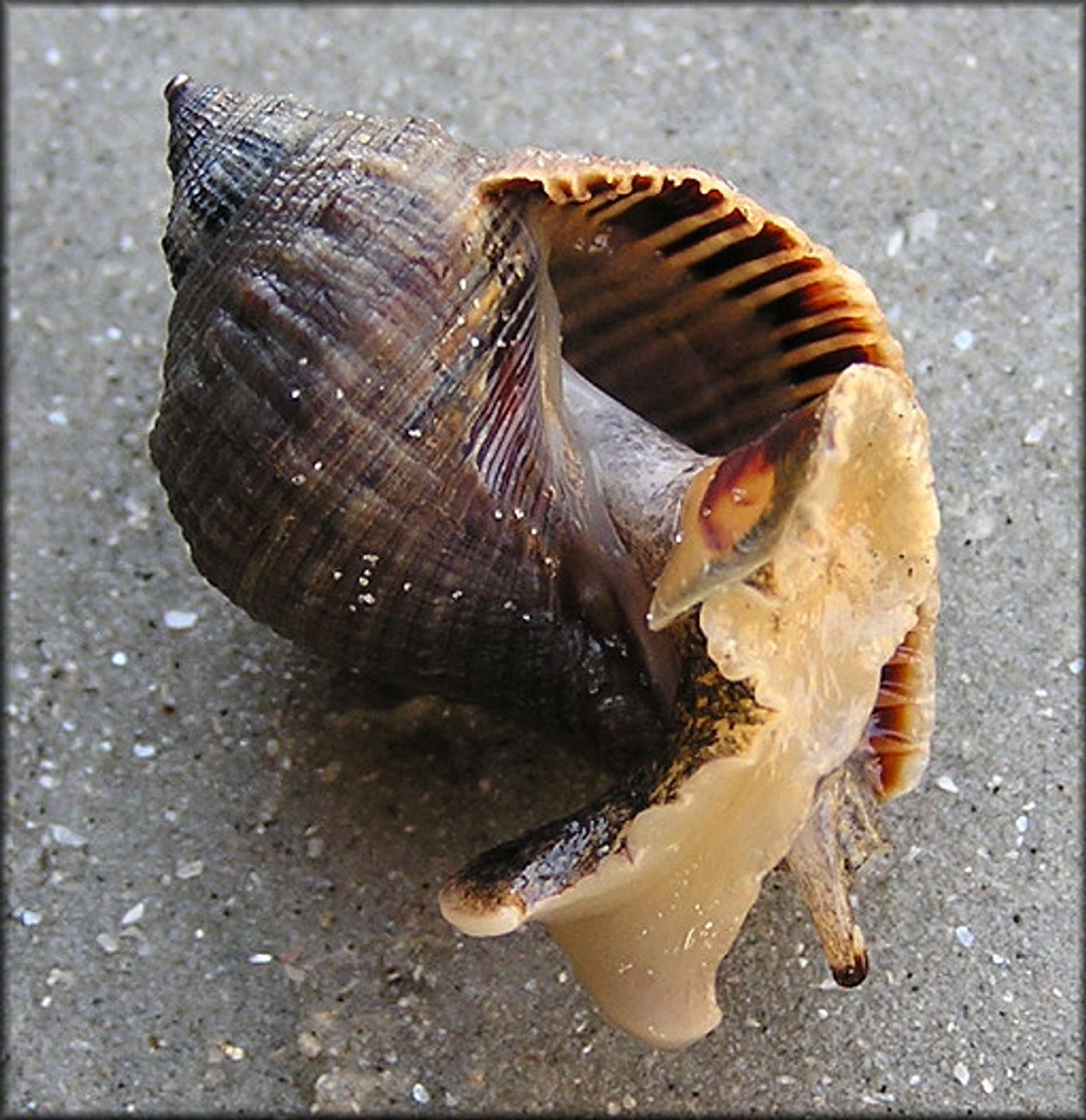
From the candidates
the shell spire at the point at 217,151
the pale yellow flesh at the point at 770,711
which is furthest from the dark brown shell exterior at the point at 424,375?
the pale yellow flesh at the point at 770,711

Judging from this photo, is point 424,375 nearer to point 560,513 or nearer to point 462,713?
point 560,513

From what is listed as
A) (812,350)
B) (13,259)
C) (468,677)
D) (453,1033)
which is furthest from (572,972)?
(13,259)

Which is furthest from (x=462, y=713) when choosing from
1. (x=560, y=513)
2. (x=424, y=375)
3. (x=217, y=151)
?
(x=217, y=151)

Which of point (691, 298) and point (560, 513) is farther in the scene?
point (691, 298)

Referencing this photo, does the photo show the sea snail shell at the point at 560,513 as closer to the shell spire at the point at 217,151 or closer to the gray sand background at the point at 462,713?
the shell spire at the point at 217,151

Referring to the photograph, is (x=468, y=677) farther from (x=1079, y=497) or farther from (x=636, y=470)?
(x=1079, y=497)

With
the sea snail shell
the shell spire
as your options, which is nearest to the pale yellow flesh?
the sea snail shell
